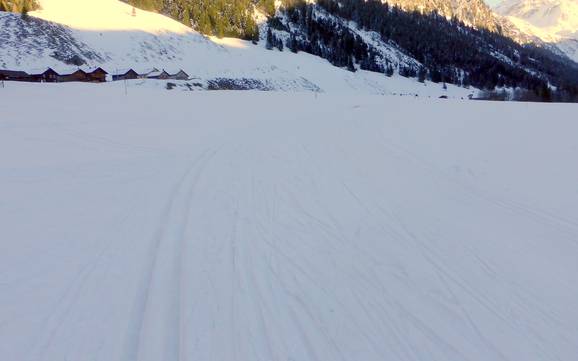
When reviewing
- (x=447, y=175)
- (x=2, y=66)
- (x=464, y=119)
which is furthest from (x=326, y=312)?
(x=2, y=66)

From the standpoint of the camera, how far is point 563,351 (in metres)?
3.53

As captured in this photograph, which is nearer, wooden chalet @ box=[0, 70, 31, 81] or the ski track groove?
the ski track groove

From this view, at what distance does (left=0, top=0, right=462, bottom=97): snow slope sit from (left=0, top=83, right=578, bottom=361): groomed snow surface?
53.9 meters

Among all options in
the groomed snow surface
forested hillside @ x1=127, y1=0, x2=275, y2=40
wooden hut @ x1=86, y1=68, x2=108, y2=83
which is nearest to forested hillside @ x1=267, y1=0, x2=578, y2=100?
forested hillside @ x1=127, y1=0, x2=275, y2=40

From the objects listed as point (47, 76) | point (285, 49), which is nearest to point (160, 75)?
point (47, 76)

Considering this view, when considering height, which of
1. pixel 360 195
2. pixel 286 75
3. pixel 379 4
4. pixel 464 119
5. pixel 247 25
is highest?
pixel 379 4

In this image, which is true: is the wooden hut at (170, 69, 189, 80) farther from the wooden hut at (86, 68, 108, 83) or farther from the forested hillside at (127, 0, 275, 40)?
the forested hillside at (127, 0, 275, 40)

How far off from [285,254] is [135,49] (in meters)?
71.8

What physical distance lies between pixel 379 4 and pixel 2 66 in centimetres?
18237

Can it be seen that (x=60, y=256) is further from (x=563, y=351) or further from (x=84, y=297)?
(x=563, y=351)

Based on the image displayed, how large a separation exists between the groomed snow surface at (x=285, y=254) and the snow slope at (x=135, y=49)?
53914mm

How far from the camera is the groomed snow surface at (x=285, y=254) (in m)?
3.58

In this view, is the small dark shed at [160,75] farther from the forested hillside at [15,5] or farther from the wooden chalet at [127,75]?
the forested hillside at [15,5]

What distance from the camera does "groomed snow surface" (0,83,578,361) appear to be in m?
3.58
